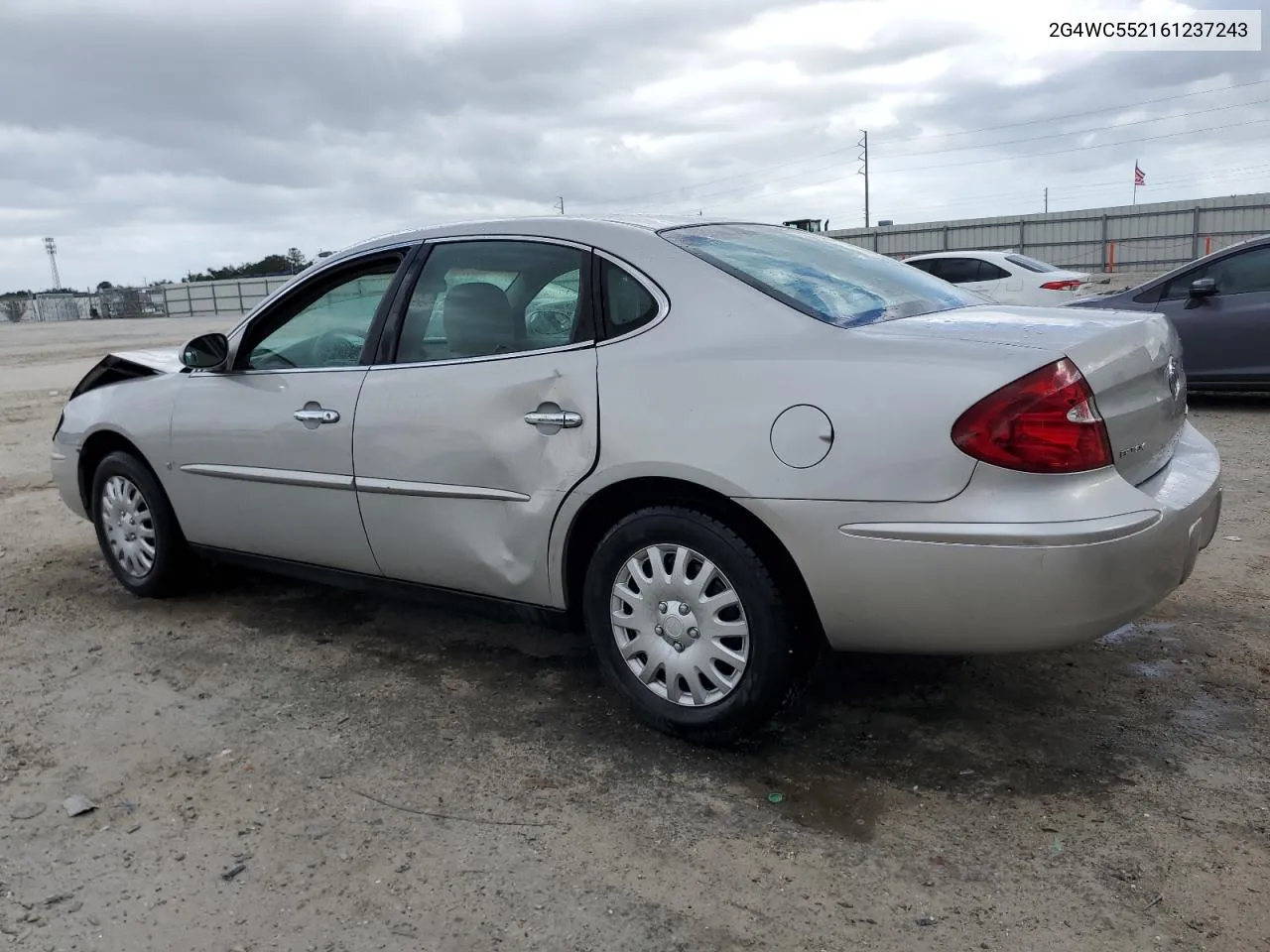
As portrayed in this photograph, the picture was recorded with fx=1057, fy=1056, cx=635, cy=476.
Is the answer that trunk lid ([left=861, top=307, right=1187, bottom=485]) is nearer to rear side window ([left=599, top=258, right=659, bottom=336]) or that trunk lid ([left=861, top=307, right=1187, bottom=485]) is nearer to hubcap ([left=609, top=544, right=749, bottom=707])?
rear side window ([left=599, top=258, right=659, bottom=336])

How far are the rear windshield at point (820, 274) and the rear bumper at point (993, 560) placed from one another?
0.65 m

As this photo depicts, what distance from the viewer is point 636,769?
3.10 metres

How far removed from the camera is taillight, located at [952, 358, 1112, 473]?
2.62 meters

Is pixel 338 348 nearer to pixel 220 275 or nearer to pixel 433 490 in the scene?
pixel 433 490

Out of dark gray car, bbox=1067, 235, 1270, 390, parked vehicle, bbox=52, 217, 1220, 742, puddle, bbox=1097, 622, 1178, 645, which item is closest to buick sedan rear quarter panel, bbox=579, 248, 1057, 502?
parked vehicle, bbox=52, 217, 1220, 742

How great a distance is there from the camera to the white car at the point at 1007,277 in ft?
46.4

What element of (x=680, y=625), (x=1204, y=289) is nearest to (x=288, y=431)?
(x=680, y=625)

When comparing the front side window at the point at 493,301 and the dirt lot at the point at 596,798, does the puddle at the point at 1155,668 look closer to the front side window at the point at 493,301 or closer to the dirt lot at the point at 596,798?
the dirt lot at the point at 596,798

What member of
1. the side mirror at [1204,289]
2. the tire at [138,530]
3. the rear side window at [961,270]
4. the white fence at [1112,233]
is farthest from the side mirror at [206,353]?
the white fence at [1112,233]

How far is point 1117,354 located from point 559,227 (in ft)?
5.82

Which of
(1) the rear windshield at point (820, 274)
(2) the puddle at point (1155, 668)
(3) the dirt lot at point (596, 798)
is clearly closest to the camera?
(3) the dirt lot at point (596, 798)

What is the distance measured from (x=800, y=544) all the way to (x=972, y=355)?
2.16 ft

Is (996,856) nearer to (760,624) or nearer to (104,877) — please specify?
(760,624)

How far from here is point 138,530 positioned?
4820 mm
